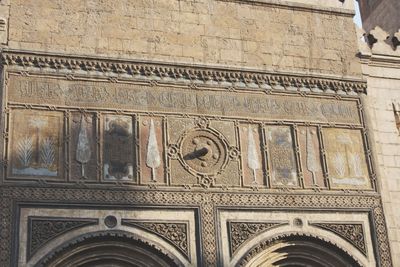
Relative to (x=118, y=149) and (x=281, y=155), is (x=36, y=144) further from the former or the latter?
(x=281, y=155)

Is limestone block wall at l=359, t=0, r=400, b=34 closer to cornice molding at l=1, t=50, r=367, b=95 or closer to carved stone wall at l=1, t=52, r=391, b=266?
cornice molding at l=1, t=50, r=367, b=95

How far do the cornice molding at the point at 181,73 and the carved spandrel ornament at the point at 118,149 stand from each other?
29.7 inches

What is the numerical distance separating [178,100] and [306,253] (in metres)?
3.05

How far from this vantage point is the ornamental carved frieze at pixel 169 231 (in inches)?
403

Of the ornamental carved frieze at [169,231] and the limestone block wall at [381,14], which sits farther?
the limestone block wall at [381,14]

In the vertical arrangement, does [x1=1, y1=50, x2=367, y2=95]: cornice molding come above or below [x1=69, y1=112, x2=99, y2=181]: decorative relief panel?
above

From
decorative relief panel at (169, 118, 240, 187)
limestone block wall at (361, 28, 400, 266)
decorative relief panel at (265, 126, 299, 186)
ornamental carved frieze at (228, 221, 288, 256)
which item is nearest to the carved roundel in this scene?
decorative relief panel at (169, 118, 240, 187)

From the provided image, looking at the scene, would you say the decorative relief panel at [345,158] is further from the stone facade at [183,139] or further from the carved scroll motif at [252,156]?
the carved scroll motif at [252,156]

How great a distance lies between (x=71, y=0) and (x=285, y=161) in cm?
420

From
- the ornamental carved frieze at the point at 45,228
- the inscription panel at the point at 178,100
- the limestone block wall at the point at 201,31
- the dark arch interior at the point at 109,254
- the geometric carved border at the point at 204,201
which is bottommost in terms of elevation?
the dark arch interior at the point at 109,254

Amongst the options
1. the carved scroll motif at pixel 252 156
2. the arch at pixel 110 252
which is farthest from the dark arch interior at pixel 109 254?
the carved scroll motif at pixel 252 156

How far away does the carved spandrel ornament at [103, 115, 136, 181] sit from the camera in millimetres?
10484

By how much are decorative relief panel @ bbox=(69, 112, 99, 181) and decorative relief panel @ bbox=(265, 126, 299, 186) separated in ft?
9.05

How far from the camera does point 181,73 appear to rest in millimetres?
11438
